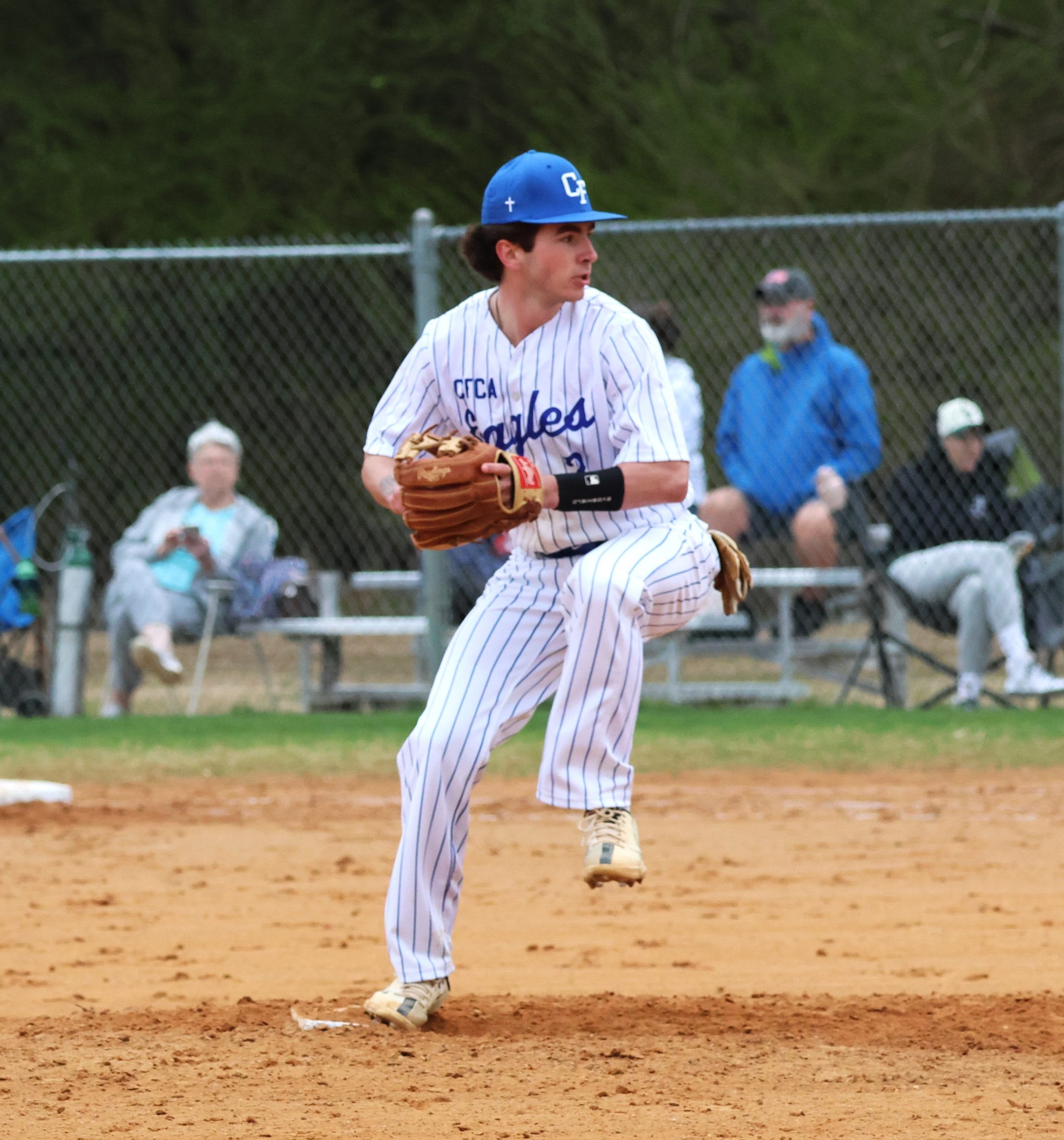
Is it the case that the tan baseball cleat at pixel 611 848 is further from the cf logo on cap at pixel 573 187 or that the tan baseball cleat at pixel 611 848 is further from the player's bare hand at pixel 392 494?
the cf logo on cap at pixel 573 187

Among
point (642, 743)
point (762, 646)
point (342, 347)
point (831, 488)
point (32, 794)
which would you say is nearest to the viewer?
point (32, 794)

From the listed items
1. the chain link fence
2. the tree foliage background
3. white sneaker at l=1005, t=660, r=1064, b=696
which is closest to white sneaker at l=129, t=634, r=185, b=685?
the chain link fence

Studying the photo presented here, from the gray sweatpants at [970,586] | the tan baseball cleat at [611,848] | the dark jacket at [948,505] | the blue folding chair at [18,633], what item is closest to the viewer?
the tan baseball cleat at [611,848]

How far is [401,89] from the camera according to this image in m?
17.7

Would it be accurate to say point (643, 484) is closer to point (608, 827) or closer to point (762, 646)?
point (608, 827)

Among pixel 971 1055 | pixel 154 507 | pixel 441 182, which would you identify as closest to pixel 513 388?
pixel 971 1055

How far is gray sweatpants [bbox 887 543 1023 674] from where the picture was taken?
9.23 m

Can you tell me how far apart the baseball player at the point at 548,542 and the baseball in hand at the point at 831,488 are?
496cm

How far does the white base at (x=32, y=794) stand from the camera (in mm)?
7789

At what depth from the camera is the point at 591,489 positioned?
166 inches

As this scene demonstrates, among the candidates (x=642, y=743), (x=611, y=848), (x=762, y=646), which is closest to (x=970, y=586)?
(x=762, y=646)

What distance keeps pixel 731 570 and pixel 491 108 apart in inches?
532

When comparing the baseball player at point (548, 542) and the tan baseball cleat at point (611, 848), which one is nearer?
the tan baseball cleat at point (611, 848)

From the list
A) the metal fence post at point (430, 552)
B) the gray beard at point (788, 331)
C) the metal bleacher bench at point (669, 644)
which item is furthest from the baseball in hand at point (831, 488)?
the metal fence post at point (430, 552)
